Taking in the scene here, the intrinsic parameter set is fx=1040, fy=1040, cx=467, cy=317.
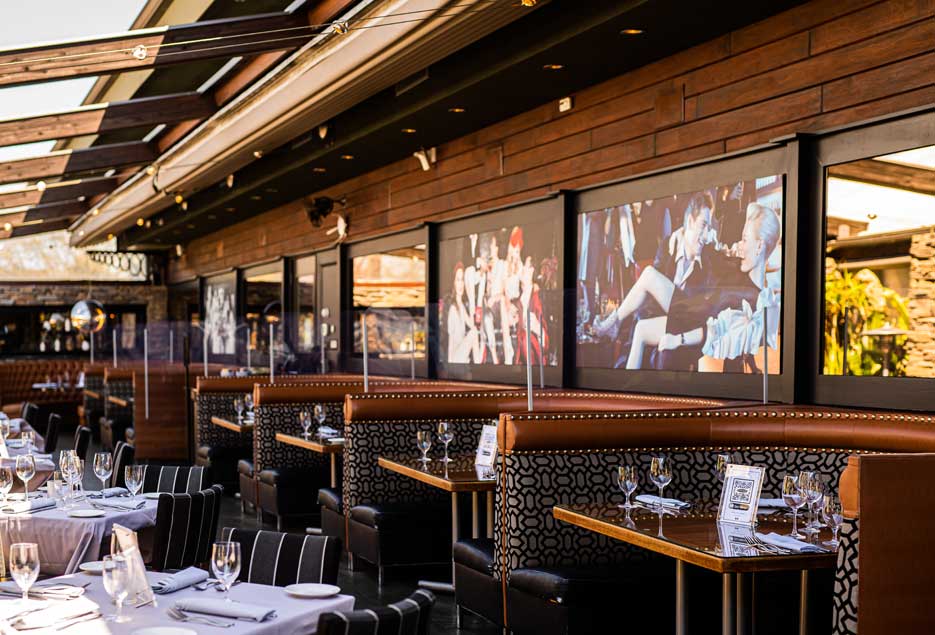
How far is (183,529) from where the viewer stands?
15.5ft

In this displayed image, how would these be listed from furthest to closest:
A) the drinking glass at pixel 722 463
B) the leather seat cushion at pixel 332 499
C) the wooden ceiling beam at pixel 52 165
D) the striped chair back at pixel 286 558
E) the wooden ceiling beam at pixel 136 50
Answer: the wooden ceiling beam at pixel 52 165 → the wooden ceiling beam at pixel 136 50 → the leather seat cushion at pixel 332 499 → the drinking glass at pixel 722 463 → the striped chair back at pixel 286 558

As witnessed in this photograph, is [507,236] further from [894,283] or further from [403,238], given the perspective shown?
[894,283]

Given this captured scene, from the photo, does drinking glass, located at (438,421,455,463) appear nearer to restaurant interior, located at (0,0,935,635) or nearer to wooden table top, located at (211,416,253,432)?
restaurant interior, located at (0,0,935,635)

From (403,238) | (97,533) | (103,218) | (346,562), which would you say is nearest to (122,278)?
(103,218)

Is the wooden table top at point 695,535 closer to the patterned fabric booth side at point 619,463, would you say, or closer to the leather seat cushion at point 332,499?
the patterned fabric booth side at point 619,463

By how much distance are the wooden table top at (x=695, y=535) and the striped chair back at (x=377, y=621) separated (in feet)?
4.14

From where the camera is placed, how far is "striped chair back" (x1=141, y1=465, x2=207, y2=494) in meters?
5.59

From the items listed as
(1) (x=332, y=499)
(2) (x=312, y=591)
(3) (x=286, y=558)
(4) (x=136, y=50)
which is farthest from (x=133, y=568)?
(4) (x=136, y=50)

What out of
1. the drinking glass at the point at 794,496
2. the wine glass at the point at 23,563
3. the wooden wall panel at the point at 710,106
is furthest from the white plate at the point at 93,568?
the wooden wall panel at the point at 710,106

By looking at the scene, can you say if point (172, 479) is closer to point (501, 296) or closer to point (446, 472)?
point (446, 472)

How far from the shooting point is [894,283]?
5.29m

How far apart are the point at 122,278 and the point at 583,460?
2024cm

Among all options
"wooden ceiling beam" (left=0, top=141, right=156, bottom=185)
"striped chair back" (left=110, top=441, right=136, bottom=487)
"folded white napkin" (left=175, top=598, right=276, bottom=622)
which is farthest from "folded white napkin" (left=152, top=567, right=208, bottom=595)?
"wooden ceiling beam" (left=0, top=141, right=156, bottom=185)

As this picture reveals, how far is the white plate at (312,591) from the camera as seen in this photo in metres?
3.12
